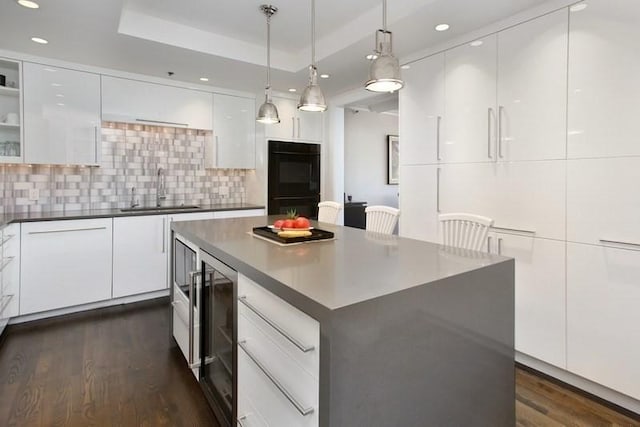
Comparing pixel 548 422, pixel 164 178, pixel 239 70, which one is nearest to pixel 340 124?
pixel 239 70

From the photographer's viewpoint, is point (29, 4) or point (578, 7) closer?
point (578, 7)

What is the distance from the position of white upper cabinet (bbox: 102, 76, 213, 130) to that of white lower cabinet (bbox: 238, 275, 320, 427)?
3.01 m

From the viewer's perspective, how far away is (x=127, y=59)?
Result: 326cm

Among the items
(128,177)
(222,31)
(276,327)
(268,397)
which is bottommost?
(268,397)

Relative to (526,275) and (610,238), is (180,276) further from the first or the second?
(610,238)

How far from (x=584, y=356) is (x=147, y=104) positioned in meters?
4.26

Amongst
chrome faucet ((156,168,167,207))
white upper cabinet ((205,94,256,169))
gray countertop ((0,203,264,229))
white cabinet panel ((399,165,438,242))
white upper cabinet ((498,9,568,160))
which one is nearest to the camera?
white upper cabinet ((498,9,568,160))

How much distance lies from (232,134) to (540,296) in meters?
3.55

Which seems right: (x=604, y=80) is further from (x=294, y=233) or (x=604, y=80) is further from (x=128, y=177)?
(x=128, y=177)

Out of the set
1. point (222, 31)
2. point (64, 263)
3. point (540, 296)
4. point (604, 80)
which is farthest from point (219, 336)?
point (222, 31)

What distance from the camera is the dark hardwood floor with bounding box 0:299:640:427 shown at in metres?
1.84

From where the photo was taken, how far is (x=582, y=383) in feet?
6.95

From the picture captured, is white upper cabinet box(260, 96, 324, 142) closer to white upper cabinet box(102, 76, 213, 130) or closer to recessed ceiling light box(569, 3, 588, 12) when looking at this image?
white upper cabinet box(102, 76, 213, 130)

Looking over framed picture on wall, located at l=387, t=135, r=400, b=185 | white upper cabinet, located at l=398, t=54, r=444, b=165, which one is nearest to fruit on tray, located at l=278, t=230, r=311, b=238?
white upper cabinet, located at l=398, t=54, r=444, b=165
